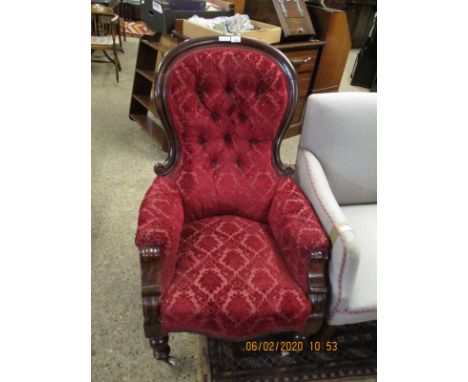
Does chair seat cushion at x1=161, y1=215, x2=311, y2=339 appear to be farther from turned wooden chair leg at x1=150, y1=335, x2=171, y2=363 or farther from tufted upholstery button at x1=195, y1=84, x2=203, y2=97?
tufted upholstery button at x1=195, y1=84, x2=203, y2=97

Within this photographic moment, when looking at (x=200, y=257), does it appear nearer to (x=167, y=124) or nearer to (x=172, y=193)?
(x=172, y=193)

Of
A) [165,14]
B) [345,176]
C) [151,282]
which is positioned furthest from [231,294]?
[165,14]

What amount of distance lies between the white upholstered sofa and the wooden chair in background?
301cm

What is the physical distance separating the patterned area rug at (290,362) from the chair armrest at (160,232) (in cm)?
47

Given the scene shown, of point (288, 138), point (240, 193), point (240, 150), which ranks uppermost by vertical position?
point (240, 150)

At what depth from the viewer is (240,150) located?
4.81 feet

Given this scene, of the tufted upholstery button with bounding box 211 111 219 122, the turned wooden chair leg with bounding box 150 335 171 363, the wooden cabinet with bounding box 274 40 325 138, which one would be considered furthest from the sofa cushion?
the wooden cabinet with bounding box 274 40 325 138

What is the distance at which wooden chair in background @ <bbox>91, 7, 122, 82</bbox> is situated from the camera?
12.1 feet

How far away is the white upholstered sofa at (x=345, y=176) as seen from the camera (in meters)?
1.22

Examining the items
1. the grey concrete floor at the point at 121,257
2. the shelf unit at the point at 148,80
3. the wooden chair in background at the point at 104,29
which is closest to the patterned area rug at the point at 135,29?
the wooden chair in background at the point at 104,29

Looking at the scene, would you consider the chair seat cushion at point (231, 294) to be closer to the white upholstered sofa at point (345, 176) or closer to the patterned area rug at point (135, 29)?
the white upholstered sofa at point (345, 176)

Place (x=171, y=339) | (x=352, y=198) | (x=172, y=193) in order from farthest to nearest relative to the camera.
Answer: (x=352, y=198) < (x=171, y=339) < (x=172, y=193)
